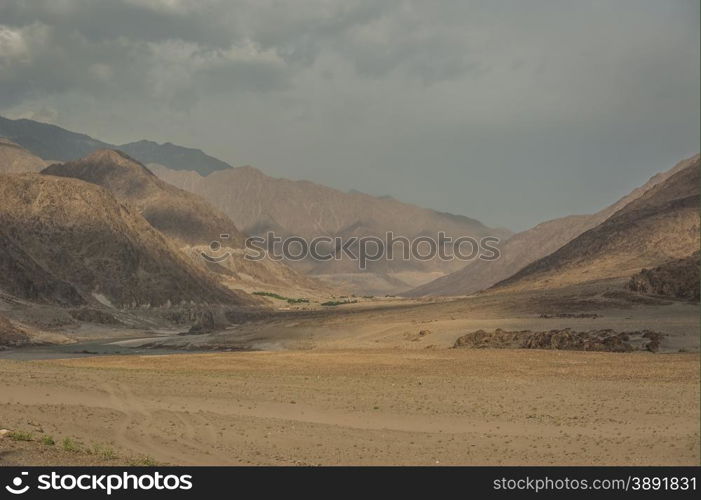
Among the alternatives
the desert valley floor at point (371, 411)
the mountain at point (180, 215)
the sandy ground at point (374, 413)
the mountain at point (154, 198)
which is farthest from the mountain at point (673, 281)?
the mountain at point (154, 198)

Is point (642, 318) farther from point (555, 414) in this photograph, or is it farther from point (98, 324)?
point (98, 324)

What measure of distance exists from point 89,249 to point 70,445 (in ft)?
306

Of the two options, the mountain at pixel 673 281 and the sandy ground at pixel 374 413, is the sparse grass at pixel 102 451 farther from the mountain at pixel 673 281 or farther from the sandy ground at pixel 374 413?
the mountain at pixel 673 281

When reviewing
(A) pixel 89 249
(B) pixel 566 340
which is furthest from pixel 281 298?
(B) pixel 566 340

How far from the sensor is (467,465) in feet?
44.2

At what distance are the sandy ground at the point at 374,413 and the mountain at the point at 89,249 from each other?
224ft

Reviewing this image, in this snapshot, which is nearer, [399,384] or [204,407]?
[204,407]

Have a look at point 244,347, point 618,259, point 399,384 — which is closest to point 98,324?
point 244,347

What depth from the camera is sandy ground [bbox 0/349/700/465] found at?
47.7ft

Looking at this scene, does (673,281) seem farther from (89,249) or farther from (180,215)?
(180,215)

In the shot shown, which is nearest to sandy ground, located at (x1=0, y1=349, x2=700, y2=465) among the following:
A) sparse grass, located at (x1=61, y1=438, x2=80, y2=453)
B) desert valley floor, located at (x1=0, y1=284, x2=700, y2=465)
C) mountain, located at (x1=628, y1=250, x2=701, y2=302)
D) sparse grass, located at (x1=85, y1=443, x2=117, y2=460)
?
desert valley floor, located at (x1=0, y1=284, x2=700, y2=465)

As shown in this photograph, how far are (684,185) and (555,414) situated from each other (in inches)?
3268

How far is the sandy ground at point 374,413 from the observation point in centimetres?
1455

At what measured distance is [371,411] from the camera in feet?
61.6
